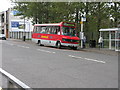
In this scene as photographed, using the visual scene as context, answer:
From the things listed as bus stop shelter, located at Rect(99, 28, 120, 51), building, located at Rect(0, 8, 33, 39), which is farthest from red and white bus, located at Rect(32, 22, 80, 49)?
building, located at Rect(0, 8, 33, 39)

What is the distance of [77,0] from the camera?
23.9 meters

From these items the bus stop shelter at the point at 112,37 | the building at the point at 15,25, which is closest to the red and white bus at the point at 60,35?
the bus stop shelter at the point at 112,37

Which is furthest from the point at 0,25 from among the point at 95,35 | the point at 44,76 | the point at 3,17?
the point at 44,76

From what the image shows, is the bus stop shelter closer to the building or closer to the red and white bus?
the red and white bus

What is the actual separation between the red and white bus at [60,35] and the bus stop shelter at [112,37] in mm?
3017

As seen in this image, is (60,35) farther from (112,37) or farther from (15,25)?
(15,25)

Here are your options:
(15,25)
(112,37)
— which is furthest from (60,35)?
(15,25)

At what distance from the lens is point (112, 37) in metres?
20.7

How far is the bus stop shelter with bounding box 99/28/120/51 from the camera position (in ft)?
64.7

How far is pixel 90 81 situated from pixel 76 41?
15615mm

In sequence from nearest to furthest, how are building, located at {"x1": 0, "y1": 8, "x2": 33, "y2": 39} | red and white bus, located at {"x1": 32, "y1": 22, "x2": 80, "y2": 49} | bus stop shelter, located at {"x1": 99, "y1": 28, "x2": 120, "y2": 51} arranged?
bus stop shelter, located at {"x1": 99, "y1": 28, "x2": 120, "y2": 51}, red and white bus, located at {"x1": 32, "y1": 22, "x2": 80, "y2": 49}, building, located at {"x1": 0, "y1": 8, "x2": 33, "y2": 39}

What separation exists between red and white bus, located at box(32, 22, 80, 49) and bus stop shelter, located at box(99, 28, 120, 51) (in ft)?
9.90

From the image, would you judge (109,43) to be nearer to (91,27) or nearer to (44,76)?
(91,27)

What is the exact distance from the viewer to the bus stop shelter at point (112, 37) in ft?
64.7
